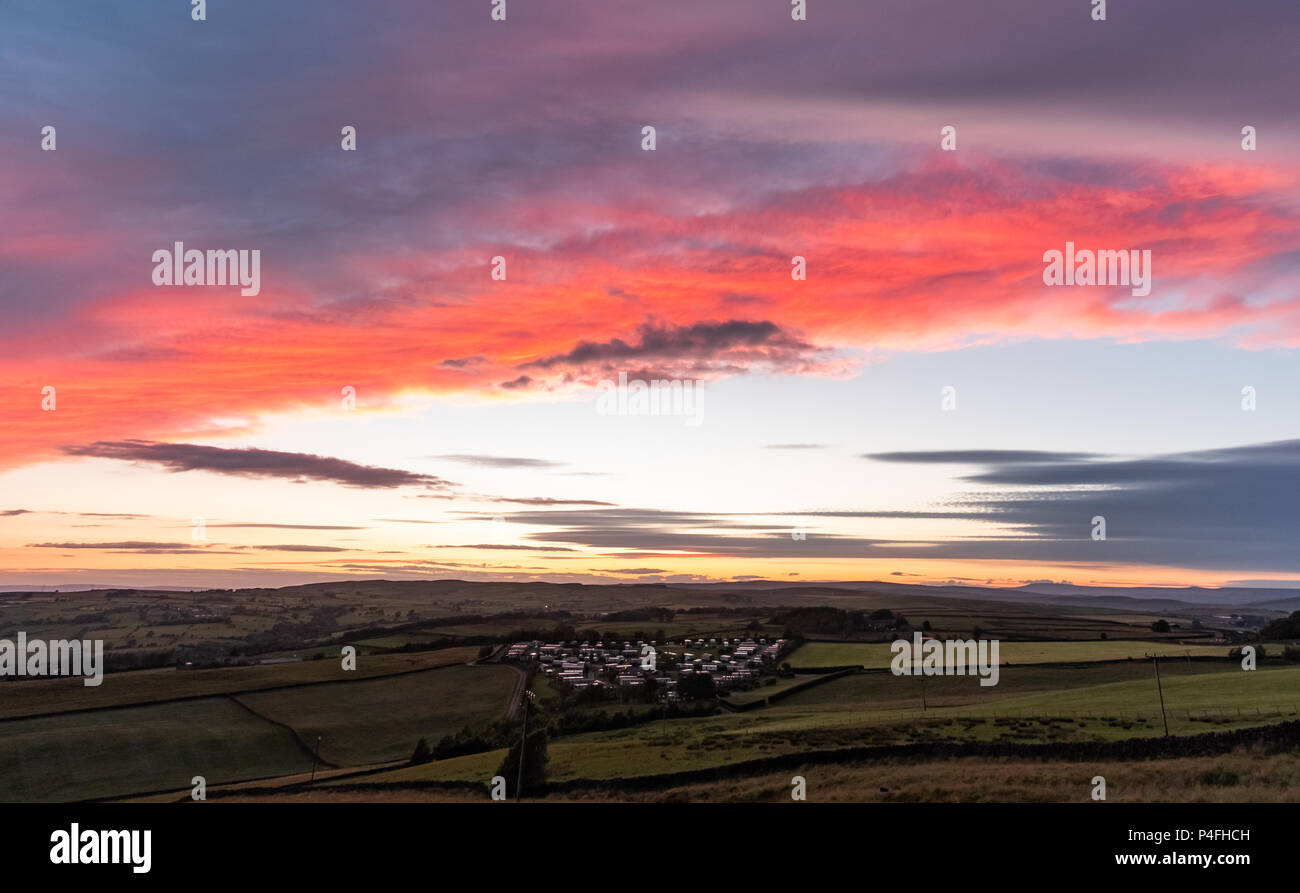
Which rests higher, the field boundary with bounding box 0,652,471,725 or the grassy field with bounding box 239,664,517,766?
the field boundary with bounding box 0,652,471,725

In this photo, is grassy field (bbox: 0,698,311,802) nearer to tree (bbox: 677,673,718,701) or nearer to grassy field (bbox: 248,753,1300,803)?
tree (bbox: 677,673,718,701)

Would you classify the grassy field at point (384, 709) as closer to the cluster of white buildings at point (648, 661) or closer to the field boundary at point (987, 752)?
the cluster of white buildings at point (648, 661)

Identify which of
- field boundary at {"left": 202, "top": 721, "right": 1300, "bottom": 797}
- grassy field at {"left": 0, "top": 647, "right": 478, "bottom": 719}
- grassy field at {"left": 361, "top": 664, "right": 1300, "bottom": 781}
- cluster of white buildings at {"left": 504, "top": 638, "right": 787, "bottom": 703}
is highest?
field boundary at {"left": 202, "top": 721, "right": 1300, "bottom": 797}

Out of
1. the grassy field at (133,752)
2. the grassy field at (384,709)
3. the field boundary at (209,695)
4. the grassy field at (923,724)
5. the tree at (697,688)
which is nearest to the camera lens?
the grassy field at (923,724)

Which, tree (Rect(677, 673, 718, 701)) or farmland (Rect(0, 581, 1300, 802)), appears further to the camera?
tree (Rect(677, 673, 718, 701))

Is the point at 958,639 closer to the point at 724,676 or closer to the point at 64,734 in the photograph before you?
the point at 724,676

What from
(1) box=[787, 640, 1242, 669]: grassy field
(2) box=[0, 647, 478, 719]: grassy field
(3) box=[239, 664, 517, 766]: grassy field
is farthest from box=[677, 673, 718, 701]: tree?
(2) box=[0, 647, 478, 719]: grassy field

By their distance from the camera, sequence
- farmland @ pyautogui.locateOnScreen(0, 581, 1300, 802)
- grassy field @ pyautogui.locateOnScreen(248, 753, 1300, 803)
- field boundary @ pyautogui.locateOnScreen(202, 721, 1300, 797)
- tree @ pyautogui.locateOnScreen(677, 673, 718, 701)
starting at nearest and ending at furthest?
grassy field @ pyautogui.locateOnScreen(248, 753, 1300, 803)
field boundary @ pyautogui.locateOnScreen(202, 721, 1300, 797)
farmland @ pyautogui.locateOnScreen(0, 581, 1300, 802)
tree @ pyautogui.locateOnScreen(677, 673, 718, 701)

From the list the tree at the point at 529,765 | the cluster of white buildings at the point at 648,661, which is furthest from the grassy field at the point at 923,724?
the cluster of white buildings at the point at 648,661
